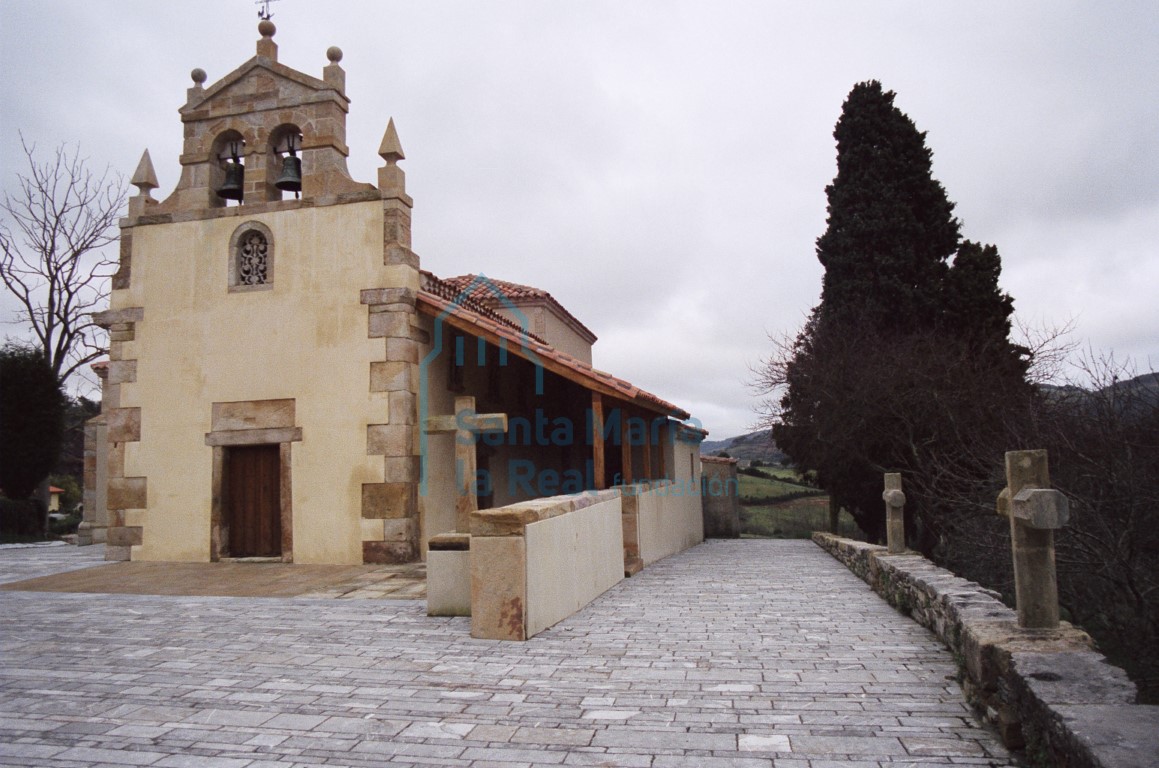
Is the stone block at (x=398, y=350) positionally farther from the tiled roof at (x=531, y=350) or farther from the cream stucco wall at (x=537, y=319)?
the cream stucco wall at (x=537, y=319)

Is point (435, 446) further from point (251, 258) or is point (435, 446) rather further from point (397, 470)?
point (251, 258)

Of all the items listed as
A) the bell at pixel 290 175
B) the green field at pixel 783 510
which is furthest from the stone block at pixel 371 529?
the green field at pixel 783 510

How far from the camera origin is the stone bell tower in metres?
11.0

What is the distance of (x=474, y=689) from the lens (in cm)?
479

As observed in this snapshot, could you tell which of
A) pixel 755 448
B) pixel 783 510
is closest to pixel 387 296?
pixel 755 448

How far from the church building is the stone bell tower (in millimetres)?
25

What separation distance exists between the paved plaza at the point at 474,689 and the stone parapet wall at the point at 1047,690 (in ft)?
0.62

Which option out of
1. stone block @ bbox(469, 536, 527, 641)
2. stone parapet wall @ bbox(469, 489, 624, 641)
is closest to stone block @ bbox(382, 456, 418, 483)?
stone parapet wall @ bbox(469, 489, 624, 641)

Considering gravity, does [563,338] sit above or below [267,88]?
below

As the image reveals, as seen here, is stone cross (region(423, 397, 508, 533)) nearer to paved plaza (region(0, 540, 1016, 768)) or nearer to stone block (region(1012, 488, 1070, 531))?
paved plaza (region(0, 540, 1016, 768))

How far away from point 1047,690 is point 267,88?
1203cm

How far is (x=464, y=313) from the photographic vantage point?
432 inches

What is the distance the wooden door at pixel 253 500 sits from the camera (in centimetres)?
1140

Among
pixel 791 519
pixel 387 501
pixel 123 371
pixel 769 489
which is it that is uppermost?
pixel 123 371
